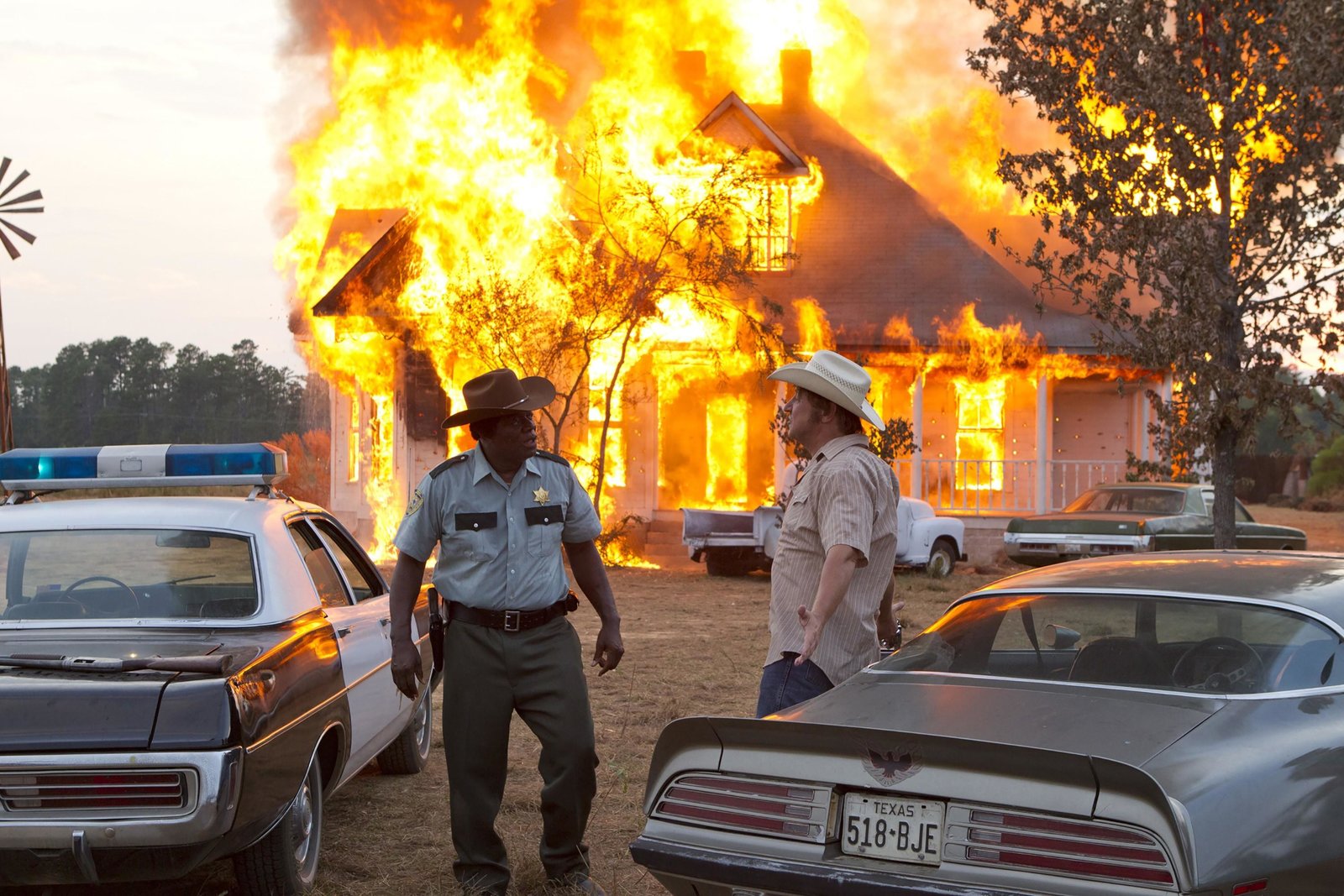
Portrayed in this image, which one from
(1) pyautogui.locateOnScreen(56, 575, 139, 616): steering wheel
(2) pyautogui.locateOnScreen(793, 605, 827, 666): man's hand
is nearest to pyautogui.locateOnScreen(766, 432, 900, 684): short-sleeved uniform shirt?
(2) pyautogui.locateOnScreen(793, 605, 827, 666): man's hand

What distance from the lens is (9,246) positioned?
2869 cm

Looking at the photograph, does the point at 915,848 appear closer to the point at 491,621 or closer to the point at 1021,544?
the point at 491,621

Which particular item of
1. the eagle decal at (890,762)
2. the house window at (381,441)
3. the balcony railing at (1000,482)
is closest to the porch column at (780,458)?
the balcony railing at (1000,482)

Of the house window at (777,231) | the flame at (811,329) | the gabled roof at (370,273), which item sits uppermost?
the house window at (777,231)

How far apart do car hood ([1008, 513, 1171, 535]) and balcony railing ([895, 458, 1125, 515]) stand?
10.0 ft

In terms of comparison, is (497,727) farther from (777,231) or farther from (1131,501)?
(777,231)

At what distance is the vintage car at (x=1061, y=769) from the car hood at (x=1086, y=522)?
13.6m

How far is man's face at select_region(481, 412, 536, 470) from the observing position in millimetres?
5000

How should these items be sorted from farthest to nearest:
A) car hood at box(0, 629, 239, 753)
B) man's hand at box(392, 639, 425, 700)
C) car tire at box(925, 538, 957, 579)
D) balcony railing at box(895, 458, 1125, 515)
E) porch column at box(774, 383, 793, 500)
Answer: balcony railing at box(895, 458, 1125, 515) < porch column at box(774, 383, 793, 500) < car tire at box(925, 538, 957, 579) < man's hand at box(392, 639, 425, 700) < car hood at box(0, 629, 239, 753)

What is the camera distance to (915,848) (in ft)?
11.3

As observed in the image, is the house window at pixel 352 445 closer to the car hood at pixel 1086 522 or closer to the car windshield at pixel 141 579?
the car hood at pixel 1086 522

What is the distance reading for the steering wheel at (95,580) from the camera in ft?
17.5

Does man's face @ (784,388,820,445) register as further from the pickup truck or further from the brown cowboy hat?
the pickup truck

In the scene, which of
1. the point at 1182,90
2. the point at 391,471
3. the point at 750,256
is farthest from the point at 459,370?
the point at 1182,90
